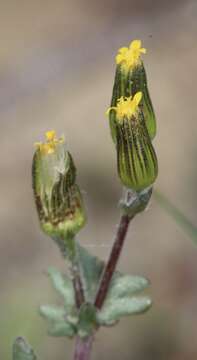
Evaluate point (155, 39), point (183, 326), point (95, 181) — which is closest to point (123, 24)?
point (155, 39)

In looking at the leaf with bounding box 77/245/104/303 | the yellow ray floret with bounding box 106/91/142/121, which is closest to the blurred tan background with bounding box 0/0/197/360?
the leaf with bounding box 77/245/104/303

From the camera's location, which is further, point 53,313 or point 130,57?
point 53,313

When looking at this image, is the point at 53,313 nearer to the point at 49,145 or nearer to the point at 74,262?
the point at 74,262

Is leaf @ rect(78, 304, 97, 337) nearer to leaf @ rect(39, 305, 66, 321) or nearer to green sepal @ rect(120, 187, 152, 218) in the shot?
leaf @ rect(39, 305, 66, 321)

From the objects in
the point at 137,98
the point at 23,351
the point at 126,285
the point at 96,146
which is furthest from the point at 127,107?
the point at 96,146

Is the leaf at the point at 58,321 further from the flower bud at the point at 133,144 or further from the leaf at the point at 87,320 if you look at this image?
the flower bud at the point at 133,144

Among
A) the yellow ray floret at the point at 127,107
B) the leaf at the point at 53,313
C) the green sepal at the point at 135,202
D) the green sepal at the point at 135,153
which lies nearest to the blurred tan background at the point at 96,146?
the leaf at the point at 53,313

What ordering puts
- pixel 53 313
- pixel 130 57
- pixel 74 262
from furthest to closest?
pixel 53 313, pixel 74 262, pixel 130 57

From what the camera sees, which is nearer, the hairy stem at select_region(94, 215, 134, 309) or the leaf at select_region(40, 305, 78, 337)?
the hairy stem at select_region(94, 215, 134, 309)
